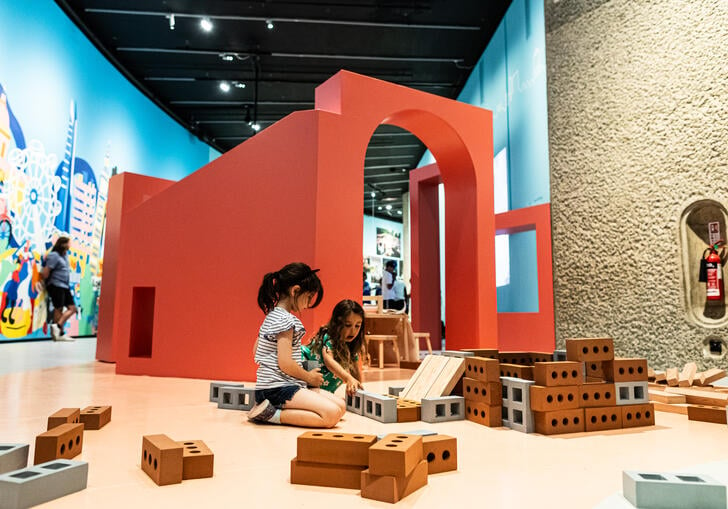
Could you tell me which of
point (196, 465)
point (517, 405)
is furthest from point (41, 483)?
point (517, 405)

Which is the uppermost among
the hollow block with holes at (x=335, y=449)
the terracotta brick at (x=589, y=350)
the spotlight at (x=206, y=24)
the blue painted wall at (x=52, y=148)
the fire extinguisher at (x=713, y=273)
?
the spotlight at (x=206, y=24)

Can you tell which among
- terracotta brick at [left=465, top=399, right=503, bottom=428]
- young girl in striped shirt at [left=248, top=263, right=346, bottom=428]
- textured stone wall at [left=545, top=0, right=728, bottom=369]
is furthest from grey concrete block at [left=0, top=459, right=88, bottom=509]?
textured stone wall at [left=545, top=0, right=728, bottom=369]

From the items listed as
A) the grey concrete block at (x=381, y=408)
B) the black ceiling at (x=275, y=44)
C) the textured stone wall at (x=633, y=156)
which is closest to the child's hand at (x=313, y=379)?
the grey concrete block at (x=381, y=408)

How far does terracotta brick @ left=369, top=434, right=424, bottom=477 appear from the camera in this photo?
5.82ft

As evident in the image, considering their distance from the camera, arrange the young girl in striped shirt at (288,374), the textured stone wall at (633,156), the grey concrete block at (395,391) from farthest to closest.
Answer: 1. the textured stone wall at (633,156)
2. the grey concrete block at (395,391)
3. the young girl in striped shirt at (288,374)

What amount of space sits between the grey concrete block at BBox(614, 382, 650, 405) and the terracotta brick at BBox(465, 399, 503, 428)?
0.70 meters

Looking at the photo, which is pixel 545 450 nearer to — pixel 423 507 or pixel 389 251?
pixel 423 507

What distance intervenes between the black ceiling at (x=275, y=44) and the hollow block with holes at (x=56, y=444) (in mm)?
8021

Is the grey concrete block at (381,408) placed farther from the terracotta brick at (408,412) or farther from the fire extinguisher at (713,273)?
the fire extinguisher at (713,273)

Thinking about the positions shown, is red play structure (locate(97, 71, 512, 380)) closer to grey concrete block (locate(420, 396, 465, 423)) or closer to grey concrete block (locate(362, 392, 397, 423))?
grey concrete block (locate(362, 392, 397, 423))

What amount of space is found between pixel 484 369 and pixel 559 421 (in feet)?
1.59

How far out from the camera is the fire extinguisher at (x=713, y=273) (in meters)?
5.35

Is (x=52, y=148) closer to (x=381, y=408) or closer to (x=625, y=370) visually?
(x=381, y=408)

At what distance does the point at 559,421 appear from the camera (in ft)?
9.55
